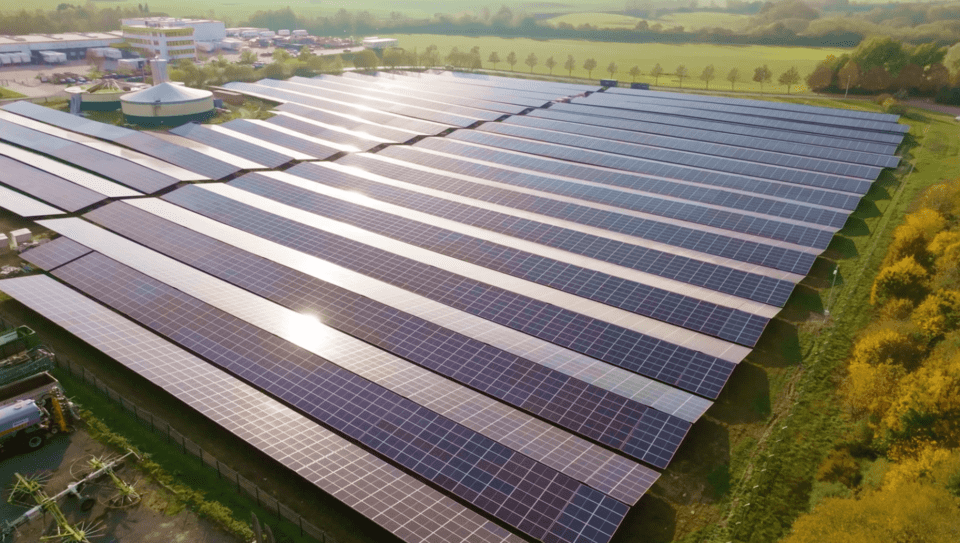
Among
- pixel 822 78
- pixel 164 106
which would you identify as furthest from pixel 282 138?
pixel 822 78

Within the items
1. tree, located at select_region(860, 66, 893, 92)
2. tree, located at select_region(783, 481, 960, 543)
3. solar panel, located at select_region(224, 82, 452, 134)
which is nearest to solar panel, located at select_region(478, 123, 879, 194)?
solar panel, located at select_region(224, 82, 452, 134)

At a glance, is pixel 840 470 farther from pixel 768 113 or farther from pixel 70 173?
pixel 768 113

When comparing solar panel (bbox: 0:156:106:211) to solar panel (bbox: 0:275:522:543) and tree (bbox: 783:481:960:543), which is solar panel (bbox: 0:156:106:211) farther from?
tree (bbox: 783:481:960:543)

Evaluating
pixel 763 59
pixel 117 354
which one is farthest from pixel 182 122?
pixel 763 59

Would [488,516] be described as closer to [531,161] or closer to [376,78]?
[531,161]

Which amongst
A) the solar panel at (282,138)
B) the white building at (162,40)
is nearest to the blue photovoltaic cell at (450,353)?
the solar panel at (282,138)

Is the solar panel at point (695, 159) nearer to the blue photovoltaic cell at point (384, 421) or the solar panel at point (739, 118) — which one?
the solar panel at point (739, 118)

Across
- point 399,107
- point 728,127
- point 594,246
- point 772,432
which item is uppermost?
point 728,127
